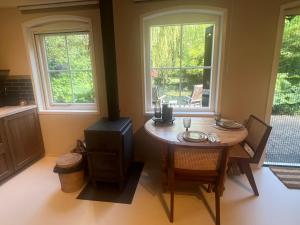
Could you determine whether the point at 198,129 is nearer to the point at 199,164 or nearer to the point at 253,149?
the point at 199,164

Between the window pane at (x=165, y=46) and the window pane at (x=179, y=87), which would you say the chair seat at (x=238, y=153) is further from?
the window pane at (x=165, y=46)

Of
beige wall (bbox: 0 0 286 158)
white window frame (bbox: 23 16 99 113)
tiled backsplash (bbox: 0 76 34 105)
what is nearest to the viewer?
beige wall (bbox: 0 0 286 158)

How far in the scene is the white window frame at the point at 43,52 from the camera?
93.8 inches

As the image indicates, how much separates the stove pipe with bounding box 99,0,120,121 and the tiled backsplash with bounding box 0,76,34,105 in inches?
53.7

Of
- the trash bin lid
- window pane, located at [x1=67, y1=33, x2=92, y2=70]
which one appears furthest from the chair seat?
window pane, located at [x1=67, y1=33, x2=92, y2=70]

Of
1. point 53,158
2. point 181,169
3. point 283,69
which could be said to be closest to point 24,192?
point 53,158

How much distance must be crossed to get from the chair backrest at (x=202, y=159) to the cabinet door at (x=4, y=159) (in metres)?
2.01

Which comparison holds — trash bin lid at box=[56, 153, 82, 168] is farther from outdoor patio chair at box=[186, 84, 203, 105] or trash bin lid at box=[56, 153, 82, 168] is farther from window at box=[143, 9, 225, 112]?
outdoor patio chair at box=[186, 84, 203, 105]

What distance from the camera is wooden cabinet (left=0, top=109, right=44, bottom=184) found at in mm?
2180

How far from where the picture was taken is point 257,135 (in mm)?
1926

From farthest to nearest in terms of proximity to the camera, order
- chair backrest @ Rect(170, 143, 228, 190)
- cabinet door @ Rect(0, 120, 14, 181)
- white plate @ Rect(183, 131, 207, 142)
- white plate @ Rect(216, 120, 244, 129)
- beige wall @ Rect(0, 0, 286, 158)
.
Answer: cabinet door @ Rect(0, 120, 14, 181)
beige wall @ Rect(0, 0, 286, 158)
white plate @ Rect(216, 120, 244, 129)
white plate @ Rect(183, 131, 207, 142)
chair backrest @ Rect(170, 143, 228, 190)

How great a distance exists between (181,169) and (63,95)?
212 centimetres

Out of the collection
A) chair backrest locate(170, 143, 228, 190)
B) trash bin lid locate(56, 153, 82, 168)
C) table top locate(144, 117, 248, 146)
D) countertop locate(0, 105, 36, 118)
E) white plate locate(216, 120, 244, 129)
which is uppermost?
countertop locate(0, 105, 36, 118)

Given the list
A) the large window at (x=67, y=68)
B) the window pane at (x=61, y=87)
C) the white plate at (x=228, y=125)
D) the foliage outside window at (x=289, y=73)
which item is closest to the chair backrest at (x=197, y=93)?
the white plate at (x=228, y=125)
